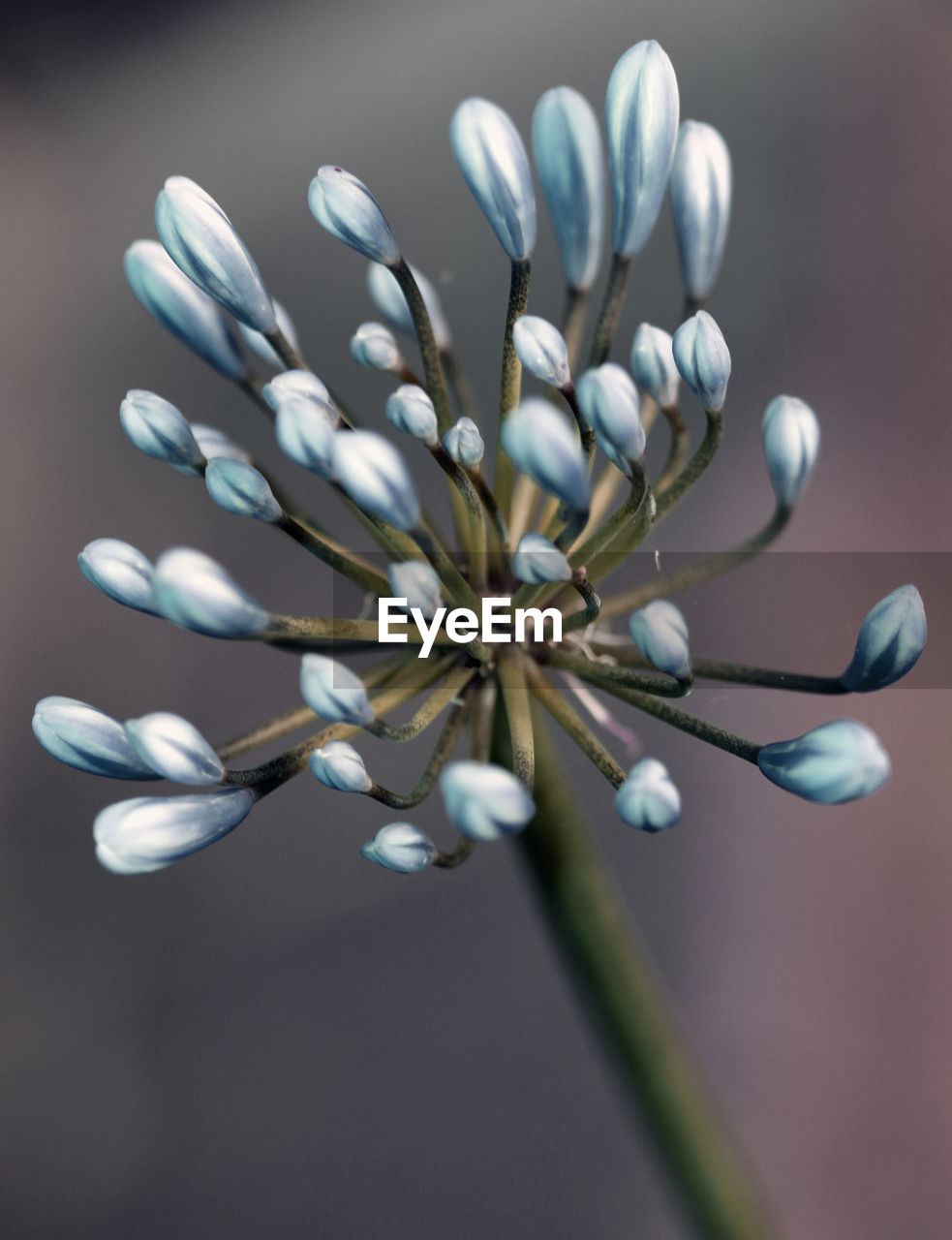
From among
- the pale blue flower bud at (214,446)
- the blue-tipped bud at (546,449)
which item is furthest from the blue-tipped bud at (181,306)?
the blue-tipped bud at (546,449)

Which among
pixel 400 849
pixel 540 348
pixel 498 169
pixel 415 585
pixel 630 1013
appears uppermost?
pixel 498 169

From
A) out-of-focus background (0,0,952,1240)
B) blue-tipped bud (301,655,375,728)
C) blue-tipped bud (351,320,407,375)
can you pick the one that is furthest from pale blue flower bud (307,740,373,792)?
out-of-focus background (0,0,952,1240)

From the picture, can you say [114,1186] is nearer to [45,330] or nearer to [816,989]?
[816,989]

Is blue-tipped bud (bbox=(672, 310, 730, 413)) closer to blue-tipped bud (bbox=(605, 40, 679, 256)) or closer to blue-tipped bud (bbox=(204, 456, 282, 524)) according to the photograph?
blue-tipped bud (bbox=(605, 40, 679, 256))

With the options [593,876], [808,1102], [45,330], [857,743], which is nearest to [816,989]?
[808,1102]

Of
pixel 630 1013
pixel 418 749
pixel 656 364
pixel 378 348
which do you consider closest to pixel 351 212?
pixel 378 348

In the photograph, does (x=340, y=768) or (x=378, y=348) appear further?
(x=378, y=348)

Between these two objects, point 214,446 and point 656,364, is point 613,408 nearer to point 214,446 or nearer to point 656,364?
point 656,364
